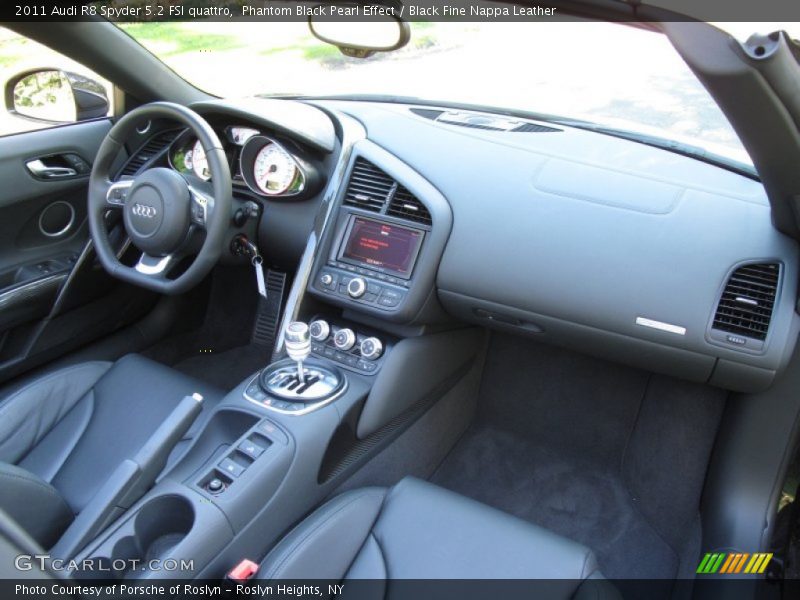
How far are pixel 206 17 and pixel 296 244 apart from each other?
1.82 meters

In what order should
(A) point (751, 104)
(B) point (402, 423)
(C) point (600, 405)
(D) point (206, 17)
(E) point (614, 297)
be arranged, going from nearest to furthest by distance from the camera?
1. (A) point (751, 104)
2. (E) point (614, 297)
3. (B) point (402, 423)
4. (C) point (600, 405)
5. (D) point (206, 17)

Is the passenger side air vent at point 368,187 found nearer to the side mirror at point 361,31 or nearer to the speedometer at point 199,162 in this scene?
the side mirror at point 361,31

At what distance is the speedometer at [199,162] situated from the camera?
7.39ft

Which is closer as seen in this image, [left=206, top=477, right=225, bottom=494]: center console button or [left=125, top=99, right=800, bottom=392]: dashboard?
[left=206, top=477, right=225, bottom=494]: center console button

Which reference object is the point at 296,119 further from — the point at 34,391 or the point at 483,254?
the point at 34,391

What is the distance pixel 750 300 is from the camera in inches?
68.1

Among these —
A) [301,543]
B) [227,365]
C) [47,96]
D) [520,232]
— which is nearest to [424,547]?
[301,543]

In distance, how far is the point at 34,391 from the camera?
6.78 ft

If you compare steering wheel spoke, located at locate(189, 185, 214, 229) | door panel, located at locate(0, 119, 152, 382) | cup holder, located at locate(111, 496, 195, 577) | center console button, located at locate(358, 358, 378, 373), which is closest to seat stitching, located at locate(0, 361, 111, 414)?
door panel, located at locate(0, 119, 152, 382)

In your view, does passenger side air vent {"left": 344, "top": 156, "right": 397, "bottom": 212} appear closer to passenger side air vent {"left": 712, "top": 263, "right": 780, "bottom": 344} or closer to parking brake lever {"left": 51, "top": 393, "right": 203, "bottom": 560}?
parking brake lever {"left": 51, "top": 393, "right": 203, "bottom": 560}

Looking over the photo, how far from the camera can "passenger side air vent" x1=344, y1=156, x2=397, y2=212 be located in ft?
7.01

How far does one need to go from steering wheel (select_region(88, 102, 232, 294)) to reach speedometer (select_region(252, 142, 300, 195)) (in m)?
0.22

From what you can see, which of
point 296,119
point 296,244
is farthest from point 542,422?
point 296,119

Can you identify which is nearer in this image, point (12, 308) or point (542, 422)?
point (12, 308)
